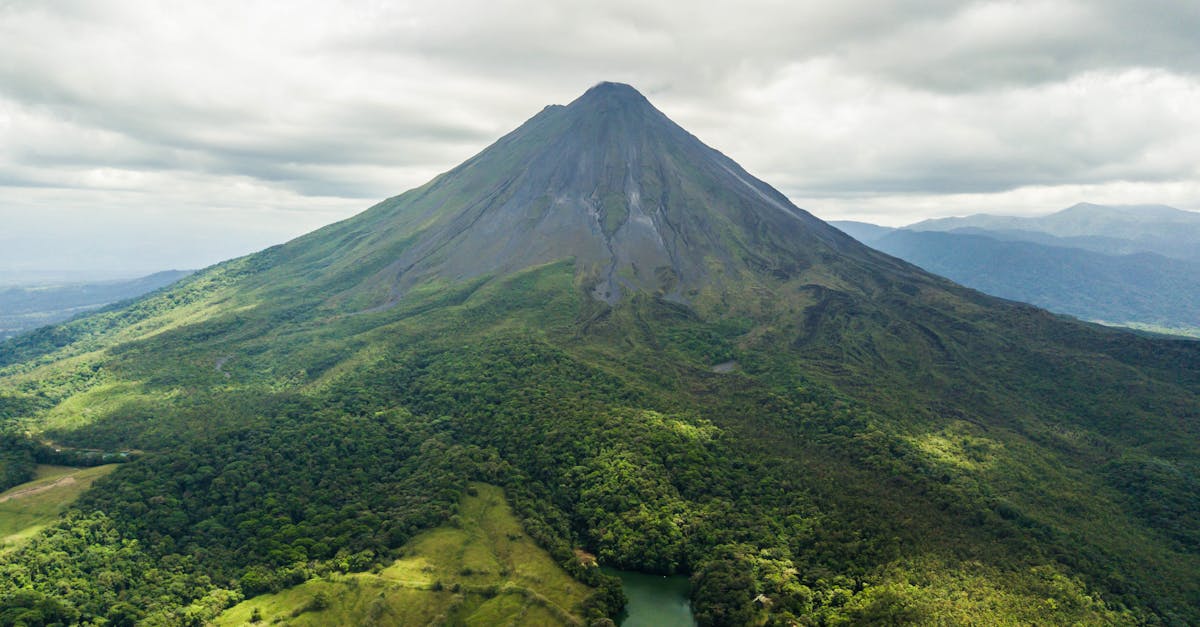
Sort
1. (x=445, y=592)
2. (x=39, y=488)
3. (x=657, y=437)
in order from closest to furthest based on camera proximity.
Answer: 1. (x=445, y=592)
2. (x=39, y=488)
3. (x=657, y=437)

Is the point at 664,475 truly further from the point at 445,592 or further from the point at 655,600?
the point at 445,592

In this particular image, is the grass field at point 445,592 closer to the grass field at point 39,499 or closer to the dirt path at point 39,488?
the grass field at point 39,499

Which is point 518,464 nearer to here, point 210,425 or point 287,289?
point 210,425

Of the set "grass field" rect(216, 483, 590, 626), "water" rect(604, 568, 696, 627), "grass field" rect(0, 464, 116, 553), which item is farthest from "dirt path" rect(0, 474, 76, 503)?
"water" rect(604, 568, 696, 627)

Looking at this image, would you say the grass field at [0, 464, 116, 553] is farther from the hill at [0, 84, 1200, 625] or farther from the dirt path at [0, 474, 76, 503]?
the hill at [0, 84, 1200, 625]

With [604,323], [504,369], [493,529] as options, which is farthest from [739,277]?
[493,529]

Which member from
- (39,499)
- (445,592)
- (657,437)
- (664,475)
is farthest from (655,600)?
(39,499)

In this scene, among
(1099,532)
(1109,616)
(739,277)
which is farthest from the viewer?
(739,277)
